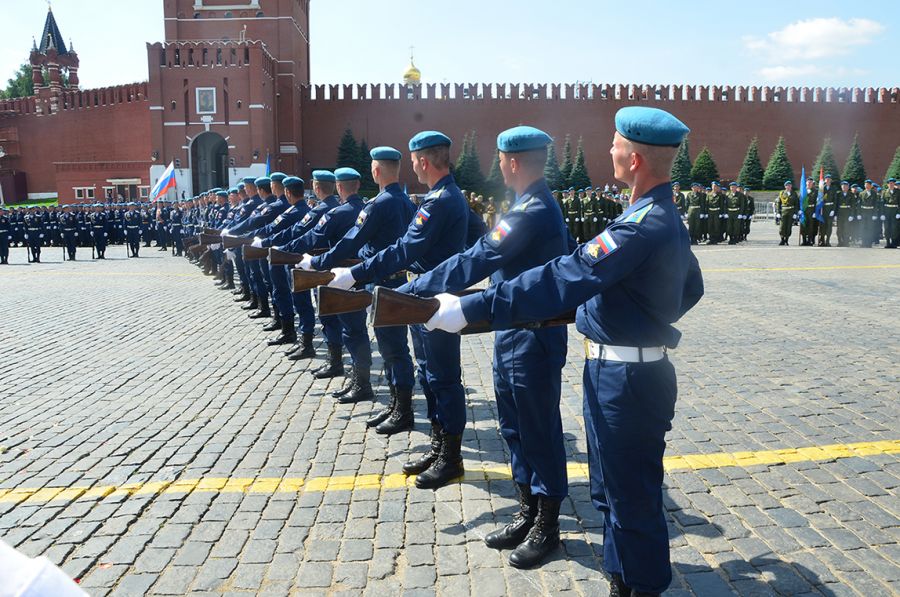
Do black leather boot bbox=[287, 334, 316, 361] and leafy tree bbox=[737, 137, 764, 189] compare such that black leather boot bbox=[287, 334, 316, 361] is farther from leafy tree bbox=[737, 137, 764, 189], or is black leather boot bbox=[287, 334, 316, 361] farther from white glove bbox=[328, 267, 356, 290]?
leafy tree bbox=[737, 137, 764, 189]

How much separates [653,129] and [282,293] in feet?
20.9

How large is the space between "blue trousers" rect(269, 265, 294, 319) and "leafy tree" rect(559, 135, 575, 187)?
34158 mm

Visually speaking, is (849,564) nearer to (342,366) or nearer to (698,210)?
(342,366)

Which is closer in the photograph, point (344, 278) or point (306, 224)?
point (344, 278)

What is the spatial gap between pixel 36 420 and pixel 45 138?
165 ft

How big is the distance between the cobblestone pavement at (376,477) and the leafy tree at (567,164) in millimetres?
34050

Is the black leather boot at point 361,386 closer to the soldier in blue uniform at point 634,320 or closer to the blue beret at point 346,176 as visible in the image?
the blue beret at point 346,176

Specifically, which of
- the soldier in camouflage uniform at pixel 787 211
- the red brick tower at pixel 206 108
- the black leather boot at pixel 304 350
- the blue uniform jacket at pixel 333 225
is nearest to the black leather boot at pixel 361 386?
the blue uniform jacket at pixel 333 225

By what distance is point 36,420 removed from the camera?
5.04 meters

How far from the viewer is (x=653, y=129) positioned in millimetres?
2357

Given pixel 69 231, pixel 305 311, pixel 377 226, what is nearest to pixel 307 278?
pixel 377 226

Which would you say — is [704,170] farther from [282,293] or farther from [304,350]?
[304,350]

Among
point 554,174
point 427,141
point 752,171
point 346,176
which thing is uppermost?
point 752,171

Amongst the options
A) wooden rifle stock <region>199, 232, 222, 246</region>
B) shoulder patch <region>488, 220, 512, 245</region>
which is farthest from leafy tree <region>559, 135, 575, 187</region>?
shoulder patch <region>488, 220, 512, 245</region>
